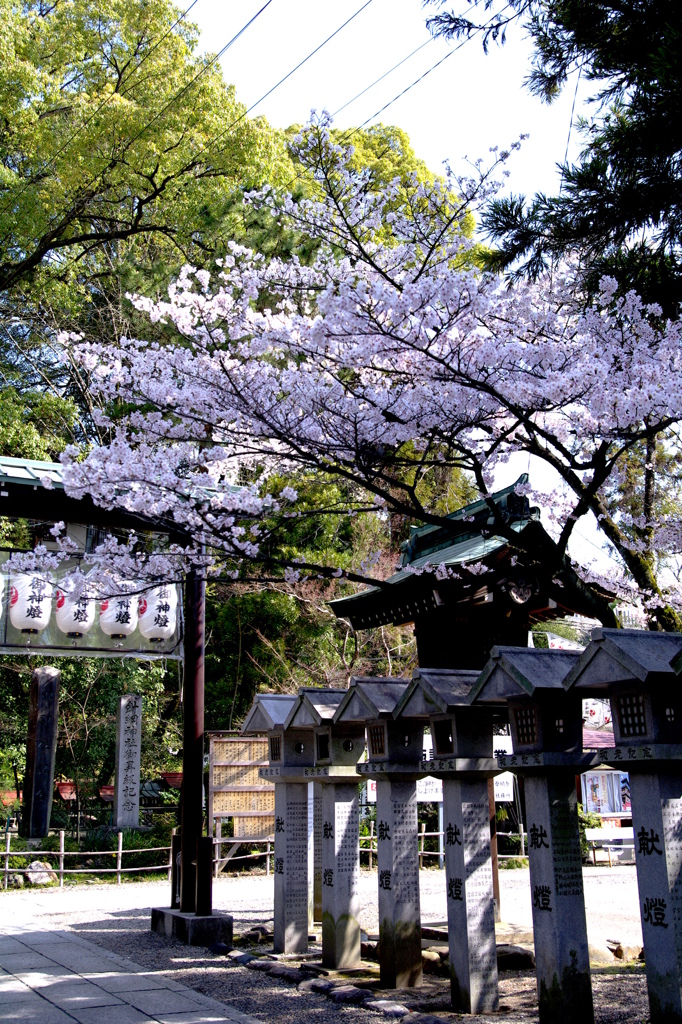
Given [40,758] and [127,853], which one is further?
[40,758]

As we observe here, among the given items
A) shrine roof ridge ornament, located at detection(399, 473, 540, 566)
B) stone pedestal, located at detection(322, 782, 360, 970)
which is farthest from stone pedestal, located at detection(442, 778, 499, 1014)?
shrine roof ridge ornament, located at detection(399, 473, 540, 566)

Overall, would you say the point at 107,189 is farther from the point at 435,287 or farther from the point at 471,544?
the point at 435,287

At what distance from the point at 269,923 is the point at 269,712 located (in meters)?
3.26

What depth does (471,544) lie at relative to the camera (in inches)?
419

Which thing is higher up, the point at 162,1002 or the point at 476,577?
the point at 476,577

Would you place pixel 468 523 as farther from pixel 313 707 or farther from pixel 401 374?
pixel 313 707

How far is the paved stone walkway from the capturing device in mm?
6527

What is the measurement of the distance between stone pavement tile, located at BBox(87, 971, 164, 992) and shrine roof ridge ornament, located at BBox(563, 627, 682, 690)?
4.80m

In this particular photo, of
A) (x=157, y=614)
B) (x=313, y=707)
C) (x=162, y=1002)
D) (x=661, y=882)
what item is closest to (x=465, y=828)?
(x=661, y=882)

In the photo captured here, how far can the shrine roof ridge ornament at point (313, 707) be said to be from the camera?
29.0ft

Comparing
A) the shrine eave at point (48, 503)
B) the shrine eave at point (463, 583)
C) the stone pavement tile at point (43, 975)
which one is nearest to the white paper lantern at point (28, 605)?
the shrine eave at point (48, 503)

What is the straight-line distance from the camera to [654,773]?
5488mm

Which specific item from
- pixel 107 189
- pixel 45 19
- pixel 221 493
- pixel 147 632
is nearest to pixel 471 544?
pixel 221 493

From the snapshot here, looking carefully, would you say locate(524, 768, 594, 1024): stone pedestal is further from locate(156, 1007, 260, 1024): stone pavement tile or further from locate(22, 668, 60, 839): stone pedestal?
locate(22, 668, 60, 839): stone pedestal
